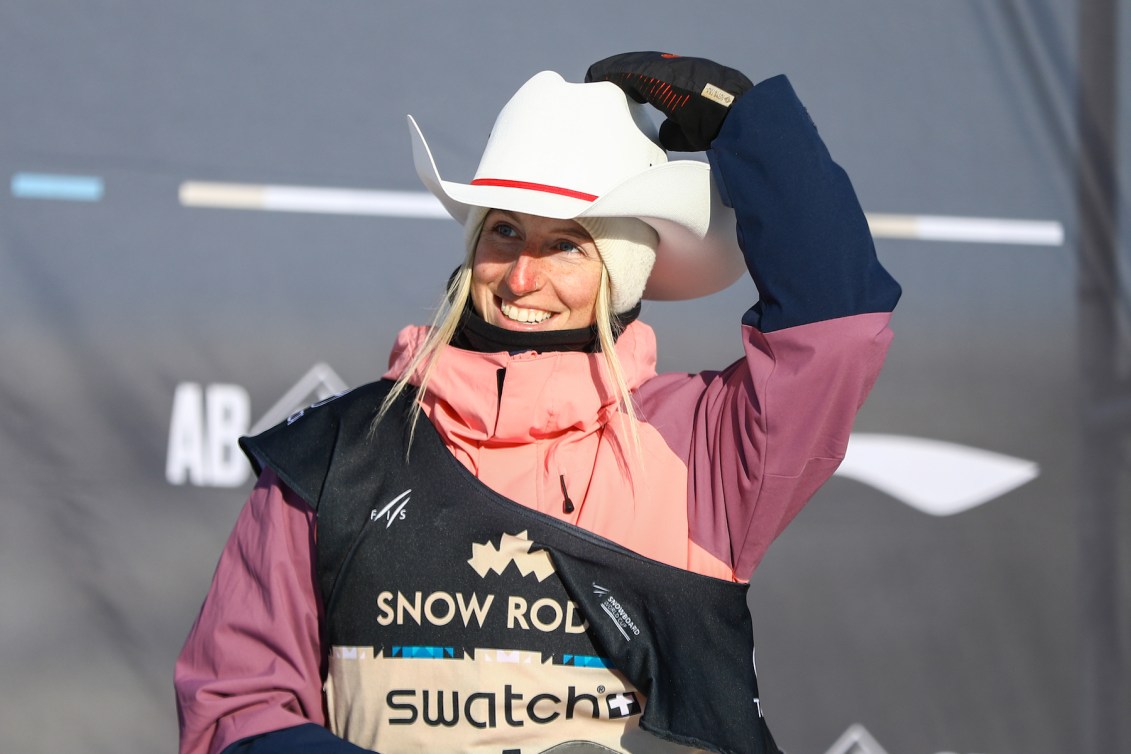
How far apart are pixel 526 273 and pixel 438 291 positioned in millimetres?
797

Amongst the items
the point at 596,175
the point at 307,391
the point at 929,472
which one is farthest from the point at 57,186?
the point at 929,472

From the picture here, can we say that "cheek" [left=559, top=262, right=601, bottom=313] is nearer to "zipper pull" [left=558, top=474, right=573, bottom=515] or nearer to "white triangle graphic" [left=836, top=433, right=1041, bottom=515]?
"zipper pull" [left=558, top=474, right=573, bottom=515]

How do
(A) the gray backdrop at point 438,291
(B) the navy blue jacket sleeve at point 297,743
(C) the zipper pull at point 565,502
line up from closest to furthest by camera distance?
(B) the navy blue jacket sleeve at point 297,743 → (C) the zipper pull at point 565,502 → (A) the gray backdrop at point 438,291

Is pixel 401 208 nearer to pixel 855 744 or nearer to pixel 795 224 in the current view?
pixel 795 224

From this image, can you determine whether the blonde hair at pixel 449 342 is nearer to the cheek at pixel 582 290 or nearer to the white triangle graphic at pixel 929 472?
the cheek at pixel 582 290

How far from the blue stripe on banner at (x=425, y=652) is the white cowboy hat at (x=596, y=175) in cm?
45

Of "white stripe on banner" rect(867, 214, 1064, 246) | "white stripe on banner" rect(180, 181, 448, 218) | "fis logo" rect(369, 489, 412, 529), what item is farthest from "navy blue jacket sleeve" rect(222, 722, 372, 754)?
"white stripe on banner" rect(867, 214, 1064, 246)

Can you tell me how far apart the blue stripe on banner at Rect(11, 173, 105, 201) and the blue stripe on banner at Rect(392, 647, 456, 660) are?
1314 mm

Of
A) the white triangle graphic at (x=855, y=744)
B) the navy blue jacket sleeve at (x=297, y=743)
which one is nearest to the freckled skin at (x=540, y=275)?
the navy blue jacket sleeve at (x=297, y=743)

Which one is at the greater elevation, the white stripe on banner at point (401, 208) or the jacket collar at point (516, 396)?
the white stripe on banner at point (401, 208)

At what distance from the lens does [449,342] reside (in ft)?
4.09

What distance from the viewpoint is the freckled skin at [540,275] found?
1206mm

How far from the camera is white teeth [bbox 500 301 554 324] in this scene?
121 cm

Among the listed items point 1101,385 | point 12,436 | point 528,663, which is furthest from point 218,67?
point 1101,385
